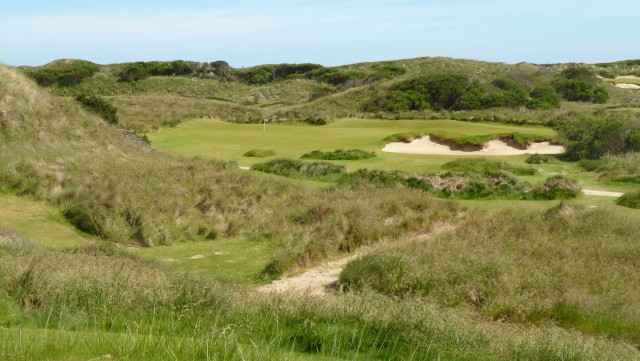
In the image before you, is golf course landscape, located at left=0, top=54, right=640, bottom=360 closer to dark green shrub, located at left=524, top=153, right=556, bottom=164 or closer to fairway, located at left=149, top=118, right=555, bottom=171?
dark green shrub, located at left=524, top=153, right=556, bottom=164

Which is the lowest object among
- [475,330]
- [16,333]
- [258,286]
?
[258,286]

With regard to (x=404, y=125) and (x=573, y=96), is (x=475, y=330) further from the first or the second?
(x=573, y=96)

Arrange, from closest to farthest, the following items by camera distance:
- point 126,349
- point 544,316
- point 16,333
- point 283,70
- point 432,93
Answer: point 126,349, point 16,333, point 544,316, point 432,93, point 283,70

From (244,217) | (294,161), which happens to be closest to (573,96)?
(294,161)

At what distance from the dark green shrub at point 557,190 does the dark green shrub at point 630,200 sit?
135cm

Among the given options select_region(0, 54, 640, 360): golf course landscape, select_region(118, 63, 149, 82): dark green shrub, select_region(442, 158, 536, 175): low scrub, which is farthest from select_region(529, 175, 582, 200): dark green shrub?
select_region(118, 63, 149, 82): dark green shrub

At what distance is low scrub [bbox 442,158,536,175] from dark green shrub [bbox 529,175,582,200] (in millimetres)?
3732

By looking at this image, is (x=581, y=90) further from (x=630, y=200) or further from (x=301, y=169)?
(x=630, y=200)

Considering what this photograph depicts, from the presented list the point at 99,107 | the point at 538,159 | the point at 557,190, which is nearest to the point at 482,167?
the point at 538,159

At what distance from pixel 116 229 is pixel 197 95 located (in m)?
63.3

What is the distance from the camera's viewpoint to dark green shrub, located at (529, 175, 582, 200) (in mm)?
22062

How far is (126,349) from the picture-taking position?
6402mm

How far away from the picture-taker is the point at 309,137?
4244 cm

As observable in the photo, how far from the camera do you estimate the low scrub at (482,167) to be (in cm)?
2734
